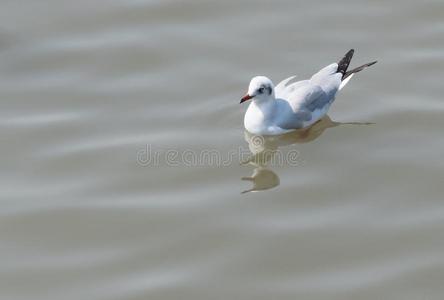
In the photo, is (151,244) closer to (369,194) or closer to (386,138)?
(369,194)

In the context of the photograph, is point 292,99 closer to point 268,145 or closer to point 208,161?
point 268,145

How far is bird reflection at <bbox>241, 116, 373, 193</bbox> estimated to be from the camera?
8008 millimetres

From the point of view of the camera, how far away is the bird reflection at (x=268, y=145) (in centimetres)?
801

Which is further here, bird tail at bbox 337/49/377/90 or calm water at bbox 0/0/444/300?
Result: bird tail at bbox 337/49/377/90

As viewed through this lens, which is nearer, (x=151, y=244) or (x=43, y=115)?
(x=151, y=244)

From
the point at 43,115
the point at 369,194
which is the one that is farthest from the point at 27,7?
the point at 369,194

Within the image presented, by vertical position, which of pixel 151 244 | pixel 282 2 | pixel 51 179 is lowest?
pixel 151 244

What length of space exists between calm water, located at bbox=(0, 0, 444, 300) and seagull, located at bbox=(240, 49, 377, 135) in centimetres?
14

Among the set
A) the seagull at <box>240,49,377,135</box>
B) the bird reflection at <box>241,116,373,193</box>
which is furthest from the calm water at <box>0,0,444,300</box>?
the seagull at <box>240,49,377,135</box>

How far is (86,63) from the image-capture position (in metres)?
9.59

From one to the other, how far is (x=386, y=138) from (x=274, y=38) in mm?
2135

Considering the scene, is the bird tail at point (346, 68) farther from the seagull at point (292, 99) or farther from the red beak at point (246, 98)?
the red beak at point (246, 98)

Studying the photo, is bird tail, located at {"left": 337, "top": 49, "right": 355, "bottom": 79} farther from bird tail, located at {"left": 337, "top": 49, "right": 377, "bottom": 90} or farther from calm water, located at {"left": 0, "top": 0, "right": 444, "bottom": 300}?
calm water, located at {"left": 0, "top": 0, "right": 444, "bottom": 300}

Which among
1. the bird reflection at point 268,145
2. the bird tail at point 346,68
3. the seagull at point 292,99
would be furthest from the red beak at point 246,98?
the bird tail at point 346,68
